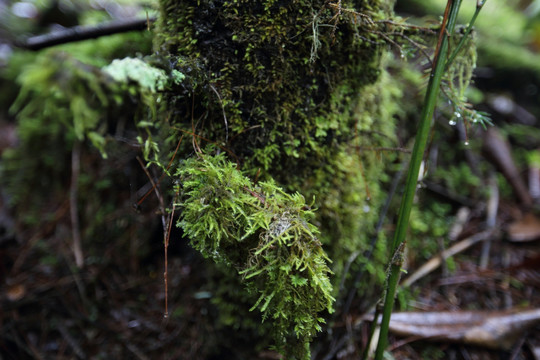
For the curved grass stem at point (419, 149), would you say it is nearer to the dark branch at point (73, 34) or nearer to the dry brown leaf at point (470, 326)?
the dry brown leaf at point (470, 326)

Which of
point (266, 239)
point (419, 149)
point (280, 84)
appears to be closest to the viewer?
point (266, 239)

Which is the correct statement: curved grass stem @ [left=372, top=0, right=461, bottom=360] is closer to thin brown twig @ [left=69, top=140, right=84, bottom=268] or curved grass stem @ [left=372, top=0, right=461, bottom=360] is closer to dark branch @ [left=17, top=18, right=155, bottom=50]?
dark branch @ [left=17, top=18, right=155, bottom=50]

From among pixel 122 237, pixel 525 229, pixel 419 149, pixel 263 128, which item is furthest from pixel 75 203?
pixel 525 229

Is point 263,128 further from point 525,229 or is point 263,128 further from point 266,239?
point 525,229

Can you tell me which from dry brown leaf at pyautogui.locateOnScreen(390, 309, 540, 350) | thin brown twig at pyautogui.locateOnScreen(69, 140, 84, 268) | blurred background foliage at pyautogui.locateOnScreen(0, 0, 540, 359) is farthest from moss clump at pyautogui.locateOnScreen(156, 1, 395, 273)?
thin brown twig at pyautogui.locateOnScreen(69, 140, 84, 268)

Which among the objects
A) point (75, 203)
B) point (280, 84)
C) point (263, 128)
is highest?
point (280, 84)

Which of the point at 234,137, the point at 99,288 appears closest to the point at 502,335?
the point at 234,137
